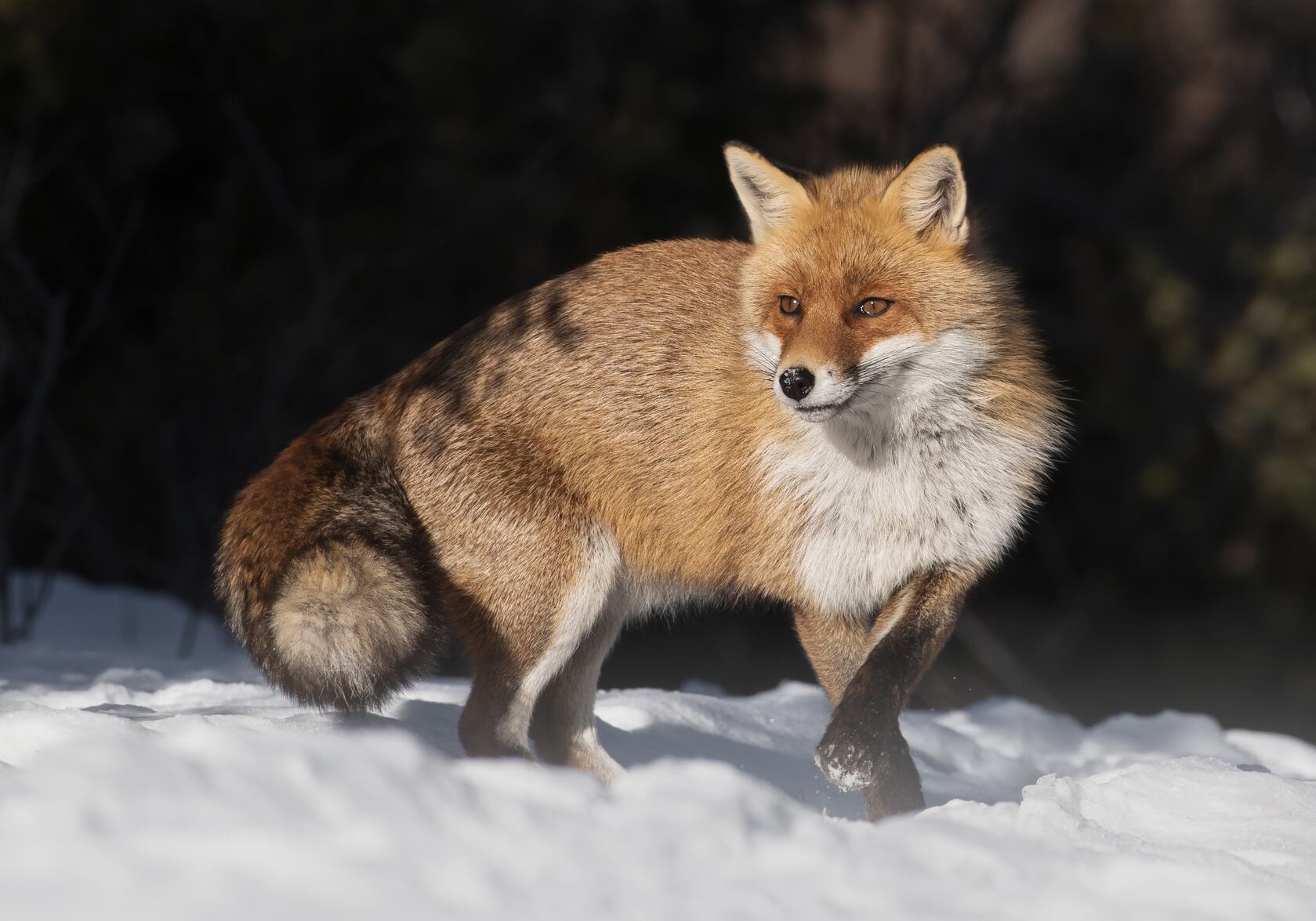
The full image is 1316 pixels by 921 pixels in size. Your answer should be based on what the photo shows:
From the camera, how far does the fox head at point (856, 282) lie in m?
3.12

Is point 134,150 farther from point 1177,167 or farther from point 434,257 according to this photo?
point 1177,167

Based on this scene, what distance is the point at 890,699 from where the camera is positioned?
312 centimetres

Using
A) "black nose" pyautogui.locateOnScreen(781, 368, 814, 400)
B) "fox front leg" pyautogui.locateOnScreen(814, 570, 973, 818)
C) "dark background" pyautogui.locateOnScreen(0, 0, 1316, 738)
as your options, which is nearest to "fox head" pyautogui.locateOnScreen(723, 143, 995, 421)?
"black nose" pyautogui.locateOnScreen(781, 368, 814, 400)

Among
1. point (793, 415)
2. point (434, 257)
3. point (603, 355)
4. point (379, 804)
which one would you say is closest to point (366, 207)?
point (434, 257)

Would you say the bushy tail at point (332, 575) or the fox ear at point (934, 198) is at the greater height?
the fox ear at point (934, 198)

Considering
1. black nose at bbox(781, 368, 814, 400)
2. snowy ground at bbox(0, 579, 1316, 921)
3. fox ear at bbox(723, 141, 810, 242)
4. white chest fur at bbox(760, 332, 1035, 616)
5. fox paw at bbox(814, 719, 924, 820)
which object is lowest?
fox paw at bbox(814, 719, 924, 820)

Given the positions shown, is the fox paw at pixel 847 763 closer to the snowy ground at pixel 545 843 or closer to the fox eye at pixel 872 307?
the snowy ground at pixel 545 843

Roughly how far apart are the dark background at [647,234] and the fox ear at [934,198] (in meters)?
2.52

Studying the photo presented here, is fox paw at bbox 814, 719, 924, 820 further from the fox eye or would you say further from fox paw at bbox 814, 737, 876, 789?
the fox eye

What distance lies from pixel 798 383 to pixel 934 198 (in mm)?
764

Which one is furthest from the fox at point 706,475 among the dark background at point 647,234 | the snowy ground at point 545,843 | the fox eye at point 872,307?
the dark background at point 647,234

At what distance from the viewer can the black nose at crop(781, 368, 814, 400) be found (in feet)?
9.94

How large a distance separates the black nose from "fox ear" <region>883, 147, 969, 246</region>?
67 cm

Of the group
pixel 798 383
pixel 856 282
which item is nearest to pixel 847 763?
pixel 798 383
